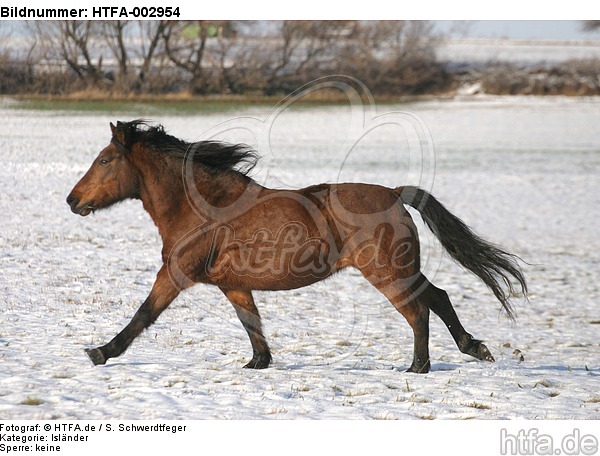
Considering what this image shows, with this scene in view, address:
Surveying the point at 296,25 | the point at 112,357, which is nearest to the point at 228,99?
the point at 296,25

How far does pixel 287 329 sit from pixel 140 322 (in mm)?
2185

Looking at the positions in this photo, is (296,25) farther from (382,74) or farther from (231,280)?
(231,280)

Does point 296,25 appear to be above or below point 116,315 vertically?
above

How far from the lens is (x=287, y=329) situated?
24.8 ft

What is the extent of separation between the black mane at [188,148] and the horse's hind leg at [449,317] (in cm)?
163

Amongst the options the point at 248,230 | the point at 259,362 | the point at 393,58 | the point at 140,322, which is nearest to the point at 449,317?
the point at 259,362

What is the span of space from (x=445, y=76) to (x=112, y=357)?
35.1 m

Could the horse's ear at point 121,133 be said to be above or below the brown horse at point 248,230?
above

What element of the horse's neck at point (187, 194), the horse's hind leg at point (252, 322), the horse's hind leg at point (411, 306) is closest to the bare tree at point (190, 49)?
the horse's neck at point (187, 194)

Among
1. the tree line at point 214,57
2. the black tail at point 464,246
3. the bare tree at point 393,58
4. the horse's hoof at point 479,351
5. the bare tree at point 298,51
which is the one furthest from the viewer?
the bare tree at point 393,58

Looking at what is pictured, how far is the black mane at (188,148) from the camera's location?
238 inches

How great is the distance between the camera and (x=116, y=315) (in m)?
7.64

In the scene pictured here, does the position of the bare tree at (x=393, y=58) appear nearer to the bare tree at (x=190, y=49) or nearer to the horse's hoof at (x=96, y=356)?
the bare tree at (x=190, y=49)
